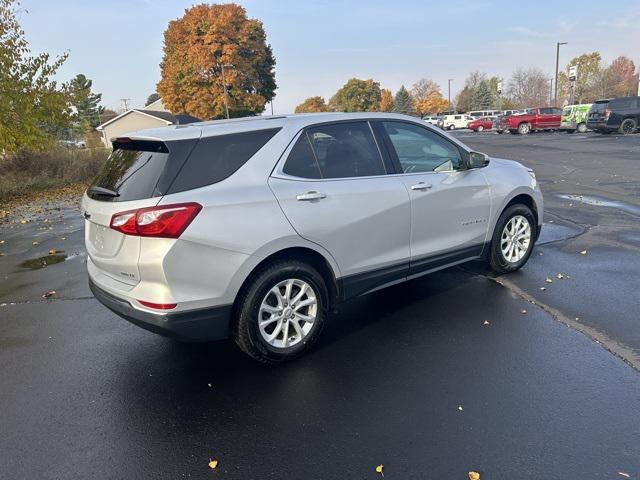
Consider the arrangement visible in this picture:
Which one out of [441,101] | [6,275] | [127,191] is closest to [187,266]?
[127,191]

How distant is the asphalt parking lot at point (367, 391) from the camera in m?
2.65

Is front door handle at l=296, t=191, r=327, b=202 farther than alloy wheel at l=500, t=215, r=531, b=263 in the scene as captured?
No

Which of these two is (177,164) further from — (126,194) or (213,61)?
(213,61)

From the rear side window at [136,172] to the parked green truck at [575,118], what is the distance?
113 ft

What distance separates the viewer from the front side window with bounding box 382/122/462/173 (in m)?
4.39

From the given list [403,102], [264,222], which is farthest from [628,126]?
[403,102]

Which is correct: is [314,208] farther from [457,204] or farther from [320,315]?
[457,204]

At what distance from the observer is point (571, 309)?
174 inches

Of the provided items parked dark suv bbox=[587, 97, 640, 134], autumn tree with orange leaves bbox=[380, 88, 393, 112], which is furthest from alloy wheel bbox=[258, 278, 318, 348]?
autumn tree with orange leaves bbox=[380, 88, 393, 112]

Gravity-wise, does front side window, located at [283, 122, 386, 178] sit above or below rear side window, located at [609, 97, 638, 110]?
above

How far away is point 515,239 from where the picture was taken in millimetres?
5371

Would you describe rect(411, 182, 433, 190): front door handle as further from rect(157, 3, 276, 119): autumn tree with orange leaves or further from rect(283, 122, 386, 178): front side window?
rect(157, 3, 276, 119): autumn tree with orange leaves

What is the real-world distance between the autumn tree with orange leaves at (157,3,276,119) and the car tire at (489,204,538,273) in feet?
164

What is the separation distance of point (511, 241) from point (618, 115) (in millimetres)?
26815
